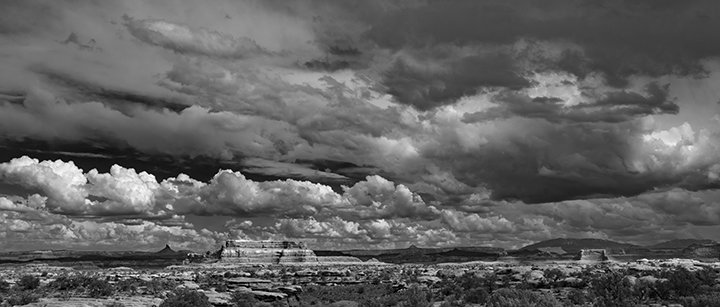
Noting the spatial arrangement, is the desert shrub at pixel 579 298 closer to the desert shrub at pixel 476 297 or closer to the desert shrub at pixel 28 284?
the desert shrub at pixel 476 297

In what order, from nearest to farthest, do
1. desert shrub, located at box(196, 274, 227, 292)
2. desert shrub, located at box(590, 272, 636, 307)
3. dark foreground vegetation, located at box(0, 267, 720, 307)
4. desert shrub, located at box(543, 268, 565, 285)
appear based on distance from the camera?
desert shrub, located at box(590, 272, 636, 307) < dark foreground vegetation, located at box(0, 267, 720, 307) < desert shrub, located at box(196, 274, 227, 292) < desert shrub, located at box(543, 268, 565, 285)

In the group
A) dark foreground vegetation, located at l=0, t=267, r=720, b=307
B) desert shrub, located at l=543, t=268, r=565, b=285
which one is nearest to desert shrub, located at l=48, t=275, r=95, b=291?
dark foreground vegetation, located at l=0, t=267, r=720, b=307

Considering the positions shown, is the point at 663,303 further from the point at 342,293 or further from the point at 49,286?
the point at 49,286

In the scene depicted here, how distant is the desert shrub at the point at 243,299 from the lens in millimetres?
47844

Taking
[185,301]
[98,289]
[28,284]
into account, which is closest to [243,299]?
[185,301]

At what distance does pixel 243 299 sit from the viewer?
1993 inches

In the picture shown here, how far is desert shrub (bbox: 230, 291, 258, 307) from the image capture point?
47.8 metres

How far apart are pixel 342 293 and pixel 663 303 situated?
44438mm

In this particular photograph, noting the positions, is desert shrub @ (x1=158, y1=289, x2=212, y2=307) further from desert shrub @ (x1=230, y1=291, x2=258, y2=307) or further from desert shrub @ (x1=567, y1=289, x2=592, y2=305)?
desert shrub @ (x1=567, y1=289, x2=592, y2=305)

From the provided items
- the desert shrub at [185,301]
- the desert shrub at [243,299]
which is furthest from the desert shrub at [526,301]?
the desert shrub at [185,301]

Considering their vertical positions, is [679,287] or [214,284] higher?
[679,287]

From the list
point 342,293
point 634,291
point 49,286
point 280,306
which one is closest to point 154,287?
point 49,286

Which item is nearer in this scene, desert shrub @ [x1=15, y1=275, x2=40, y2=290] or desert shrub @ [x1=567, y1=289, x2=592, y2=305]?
desert shrub @ [x1=567, y1=289, x2=592, y2=305]

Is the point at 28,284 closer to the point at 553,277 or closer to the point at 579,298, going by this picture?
the point at 579,298
